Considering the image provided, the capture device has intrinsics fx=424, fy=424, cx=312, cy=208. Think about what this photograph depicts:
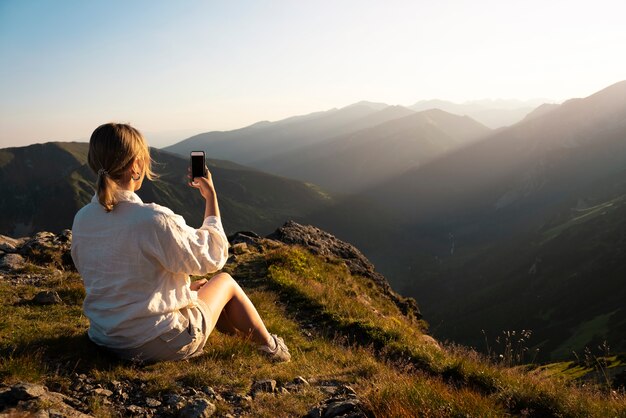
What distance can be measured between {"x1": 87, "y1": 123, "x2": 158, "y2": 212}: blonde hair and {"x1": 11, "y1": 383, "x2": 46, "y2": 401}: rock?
179 centimetres

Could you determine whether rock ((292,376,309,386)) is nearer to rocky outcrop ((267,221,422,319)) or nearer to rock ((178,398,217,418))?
rock ((178,398,217,418))

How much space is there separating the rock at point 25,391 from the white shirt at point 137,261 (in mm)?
835

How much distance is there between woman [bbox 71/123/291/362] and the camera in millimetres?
4039

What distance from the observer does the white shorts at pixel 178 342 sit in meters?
4.80

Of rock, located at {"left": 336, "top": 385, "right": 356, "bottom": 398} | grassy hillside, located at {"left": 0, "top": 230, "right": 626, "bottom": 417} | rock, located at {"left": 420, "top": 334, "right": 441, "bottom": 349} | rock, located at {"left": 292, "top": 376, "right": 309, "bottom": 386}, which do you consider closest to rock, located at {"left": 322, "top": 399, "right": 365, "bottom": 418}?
grassy hillside, located at {"left": 0, "top": 230, "right": 626, "bottom": 417}

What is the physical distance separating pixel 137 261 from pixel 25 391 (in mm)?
1489

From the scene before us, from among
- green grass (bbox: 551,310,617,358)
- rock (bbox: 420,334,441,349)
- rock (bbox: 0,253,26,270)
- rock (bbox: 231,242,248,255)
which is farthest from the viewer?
green grass (bbox: 551,310,617,358)

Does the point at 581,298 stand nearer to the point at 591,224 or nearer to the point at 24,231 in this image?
the point at 591,224

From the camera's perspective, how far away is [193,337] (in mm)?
4941

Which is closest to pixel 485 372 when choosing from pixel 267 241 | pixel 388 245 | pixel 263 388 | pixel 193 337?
pixel 263 388

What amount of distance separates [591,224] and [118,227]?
6310 inches

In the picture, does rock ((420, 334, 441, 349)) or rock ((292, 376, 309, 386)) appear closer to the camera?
rock ((292, 376, 309, 386))

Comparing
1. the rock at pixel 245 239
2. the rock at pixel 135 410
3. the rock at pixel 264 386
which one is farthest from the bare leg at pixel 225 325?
the rock at pixel 245 239

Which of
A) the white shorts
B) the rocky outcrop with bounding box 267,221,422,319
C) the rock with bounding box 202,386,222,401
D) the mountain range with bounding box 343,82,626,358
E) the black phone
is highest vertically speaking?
the black phone
